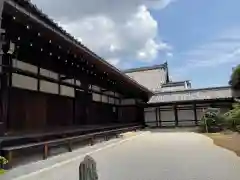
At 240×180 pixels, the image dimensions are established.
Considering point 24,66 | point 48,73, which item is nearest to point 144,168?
point 24,66

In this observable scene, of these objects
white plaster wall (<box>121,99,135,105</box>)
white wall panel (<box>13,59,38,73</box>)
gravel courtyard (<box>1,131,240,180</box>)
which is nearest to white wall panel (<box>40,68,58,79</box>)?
white wall panel (<box>13,59,38,73</box>)

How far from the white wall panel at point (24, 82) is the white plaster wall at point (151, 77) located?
31.0 metres

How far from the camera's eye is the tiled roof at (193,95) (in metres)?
27.0

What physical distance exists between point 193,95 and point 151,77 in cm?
1430

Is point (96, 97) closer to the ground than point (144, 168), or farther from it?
farther from it

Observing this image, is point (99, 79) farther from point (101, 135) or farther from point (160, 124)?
point (160, 124)

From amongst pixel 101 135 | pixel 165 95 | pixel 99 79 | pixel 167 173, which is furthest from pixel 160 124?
pixel 167 173

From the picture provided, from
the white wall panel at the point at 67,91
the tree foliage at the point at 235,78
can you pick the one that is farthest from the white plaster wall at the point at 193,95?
the white wall panel at the point at 67,91

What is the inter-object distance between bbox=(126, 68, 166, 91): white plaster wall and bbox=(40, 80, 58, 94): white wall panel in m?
29.3

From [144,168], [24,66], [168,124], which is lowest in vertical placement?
[144,168]

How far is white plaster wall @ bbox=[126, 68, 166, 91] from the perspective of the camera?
4131 centimetres

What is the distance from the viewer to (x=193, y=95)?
28.4 m

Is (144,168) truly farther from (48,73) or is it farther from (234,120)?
(234,120)

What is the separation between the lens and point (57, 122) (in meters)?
12.2
